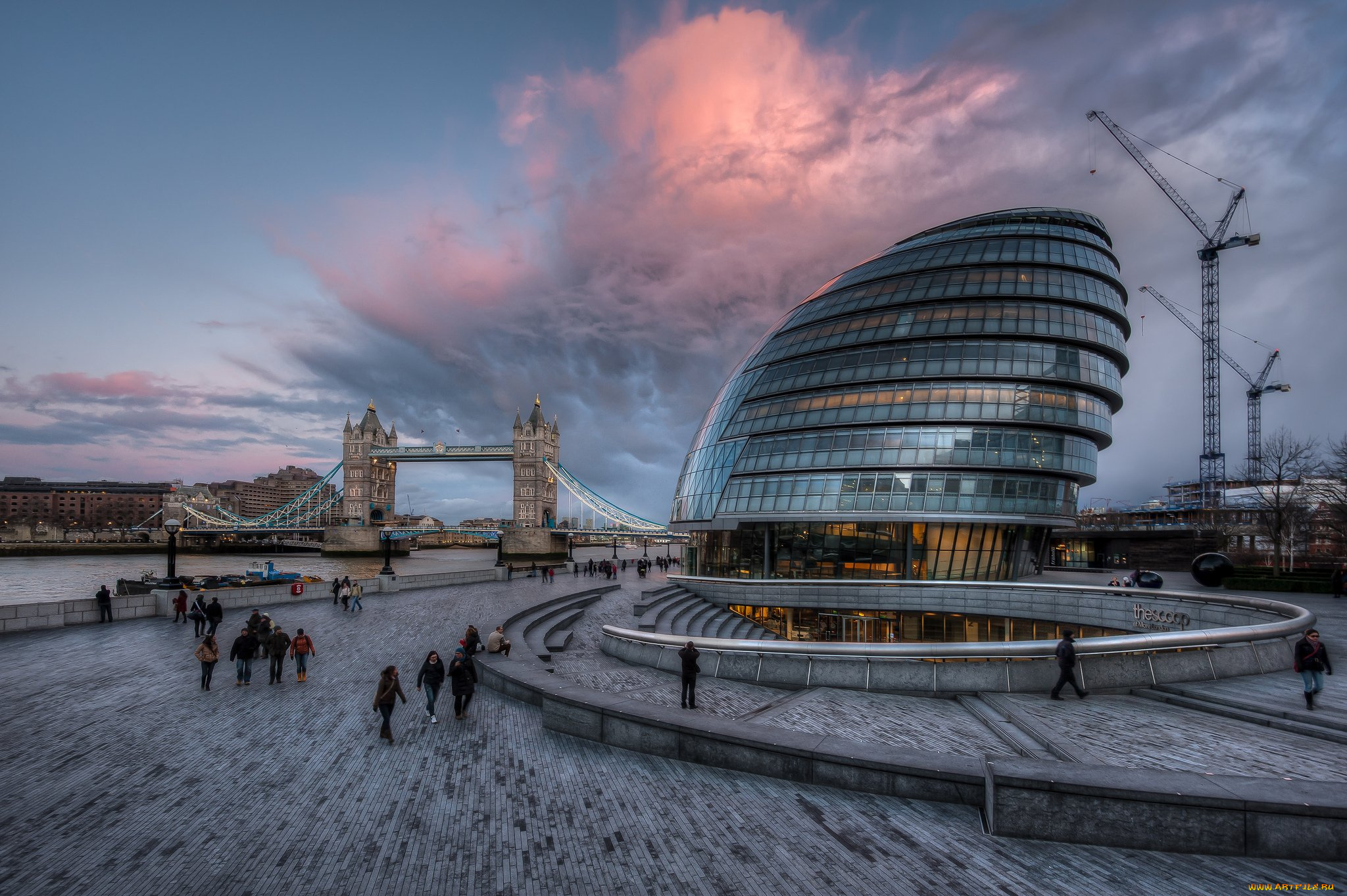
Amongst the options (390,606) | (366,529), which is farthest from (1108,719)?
(366,529)

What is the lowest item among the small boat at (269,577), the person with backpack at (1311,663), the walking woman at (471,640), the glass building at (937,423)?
the small boat at (269,577)

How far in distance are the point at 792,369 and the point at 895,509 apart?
14.3 m

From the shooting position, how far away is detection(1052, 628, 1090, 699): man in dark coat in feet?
43.5

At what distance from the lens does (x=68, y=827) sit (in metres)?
7.40

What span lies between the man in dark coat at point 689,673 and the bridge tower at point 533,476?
150513 millimetres

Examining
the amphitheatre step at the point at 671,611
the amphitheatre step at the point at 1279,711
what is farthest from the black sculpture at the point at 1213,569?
the amphitheatre step at the point at 671,611

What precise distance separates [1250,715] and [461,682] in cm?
1609

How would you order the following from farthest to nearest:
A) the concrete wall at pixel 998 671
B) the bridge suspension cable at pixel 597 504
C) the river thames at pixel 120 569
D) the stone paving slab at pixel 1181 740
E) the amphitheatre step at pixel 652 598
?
1. the bridge suspension cable at pixel 597 504
2. the river thames at pixel 120 569
3. the amphitheatre step at pixel 652 598
4. the concrete wall at pixel 998 671
5. the stone paving slab at pixel 1181 740

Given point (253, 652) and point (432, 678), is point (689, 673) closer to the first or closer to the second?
point (432, 678)

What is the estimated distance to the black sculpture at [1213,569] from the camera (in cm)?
3275

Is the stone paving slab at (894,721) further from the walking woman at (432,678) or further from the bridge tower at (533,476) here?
the bridge tower at (533,476)

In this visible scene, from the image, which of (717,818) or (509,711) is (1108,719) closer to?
(717,818)

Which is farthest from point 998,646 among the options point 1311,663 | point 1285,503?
point 1285,503

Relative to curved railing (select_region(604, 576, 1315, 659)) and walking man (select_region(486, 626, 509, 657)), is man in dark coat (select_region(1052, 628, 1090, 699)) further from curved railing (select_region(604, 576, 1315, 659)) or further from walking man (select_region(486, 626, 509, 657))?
walking man (select_region(486, 626, 509, 657))
